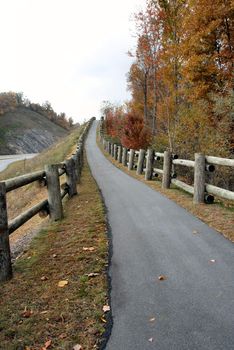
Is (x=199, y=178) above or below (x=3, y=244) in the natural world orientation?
above

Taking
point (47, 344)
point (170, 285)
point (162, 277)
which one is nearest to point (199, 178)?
point (162, 277)

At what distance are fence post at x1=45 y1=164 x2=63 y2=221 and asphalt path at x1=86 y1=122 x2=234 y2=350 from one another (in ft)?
4.50

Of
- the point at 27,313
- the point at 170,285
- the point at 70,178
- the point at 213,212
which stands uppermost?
the point at 70,178

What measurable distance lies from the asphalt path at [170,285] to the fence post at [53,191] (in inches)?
54.0

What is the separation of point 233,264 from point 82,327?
2.40m

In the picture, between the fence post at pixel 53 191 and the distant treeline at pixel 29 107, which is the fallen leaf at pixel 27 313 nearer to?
the fence post at pixel 53 191

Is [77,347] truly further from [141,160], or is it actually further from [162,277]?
[141,160]

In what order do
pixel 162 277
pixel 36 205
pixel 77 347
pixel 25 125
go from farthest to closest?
pixel 25 125
pixel 36 205
pixel 162 277
pixel 77 347

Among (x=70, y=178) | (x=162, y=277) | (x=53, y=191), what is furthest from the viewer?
(x=70, y=178)

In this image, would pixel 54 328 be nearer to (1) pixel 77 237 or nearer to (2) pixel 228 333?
(2) pixel 228 333

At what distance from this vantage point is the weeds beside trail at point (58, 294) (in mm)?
3221

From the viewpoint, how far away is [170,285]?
13.4ft

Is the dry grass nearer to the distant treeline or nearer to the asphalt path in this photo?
the asphalt path

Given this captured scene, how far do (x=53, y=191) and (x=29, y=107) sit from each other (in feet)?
289
